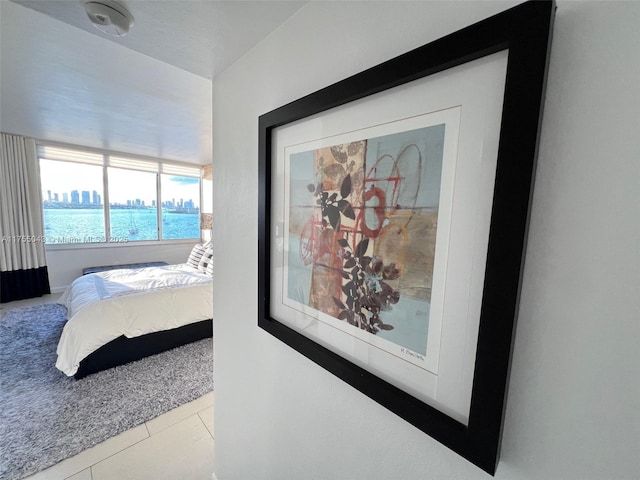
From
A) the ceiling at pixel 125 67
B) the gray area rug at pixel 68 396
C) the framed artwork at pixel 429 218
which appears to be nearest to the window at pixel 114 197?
the ceiling at pixel 125 67

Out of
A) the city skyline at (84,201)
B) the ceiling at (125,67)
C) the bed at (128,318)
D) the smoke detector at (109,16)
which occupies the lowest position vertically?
the bed at (128,318)

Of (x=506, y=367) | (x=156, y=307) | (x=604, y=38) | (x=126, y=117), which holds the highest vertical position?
(x=126, y=117)

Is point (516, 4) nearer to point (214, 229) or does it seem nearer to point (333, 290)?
point (333, 290)

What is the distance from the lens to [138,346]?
2.52 meters

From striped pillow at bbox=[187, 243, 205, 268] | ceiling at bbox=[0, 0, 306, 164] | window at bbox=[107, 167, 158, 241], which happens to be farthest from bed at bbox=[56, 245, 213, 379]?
window at bbox=[107, 167, 158, 241]

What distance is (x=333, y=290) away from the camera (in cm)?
71

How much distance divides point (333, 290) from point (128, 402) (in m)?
2.29

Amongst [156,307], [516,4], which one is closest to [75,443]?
[156,307]

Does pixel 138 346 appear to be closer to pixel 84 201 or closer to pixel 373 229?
pixel 373 229

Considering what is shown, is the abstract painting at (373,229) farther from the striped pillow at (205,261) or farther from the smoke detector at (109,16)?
the striped pillow at (205,261)

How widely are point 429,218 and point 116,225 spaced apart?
5.96 metres

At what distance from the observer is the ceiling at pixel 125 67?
0.83 meters

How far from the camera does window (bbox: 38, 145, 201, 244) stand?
4.29 metres
